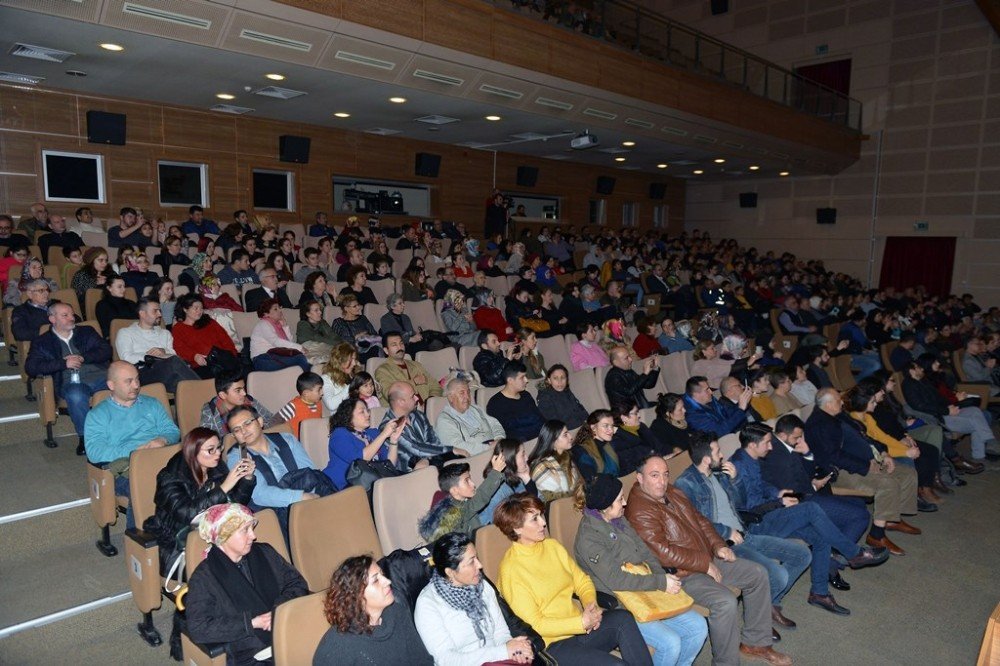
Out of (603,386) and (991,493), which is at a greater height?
(603,386)

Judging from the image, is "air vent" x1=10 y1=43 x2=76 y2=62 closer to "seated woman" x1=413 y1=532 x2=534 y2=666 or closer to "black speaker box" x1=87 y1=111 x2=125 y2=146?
"black speaker box" x1=87 y1=111 x2=125 y2=146

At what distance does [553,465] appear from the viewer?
3.78 m

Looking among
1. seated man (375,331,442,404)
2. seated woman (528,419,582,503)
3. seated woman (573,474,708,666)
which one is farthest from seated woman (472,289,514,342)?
seated woman (573,474,708,666)

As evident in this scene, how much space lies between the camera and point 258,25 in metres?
6.29

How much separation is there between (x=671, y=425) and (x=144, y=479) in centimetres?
345

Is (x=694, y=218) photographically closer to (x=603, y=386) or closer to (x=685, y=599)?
(x=603, y=386)

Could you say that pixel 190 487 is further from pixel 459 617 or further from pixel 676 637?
pixel 676 637

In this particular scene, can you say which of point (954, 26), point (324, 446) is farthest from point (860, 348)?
point (954, 26)

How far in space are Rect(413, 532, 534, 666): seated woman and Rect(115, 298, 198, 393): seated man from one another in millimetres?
3105

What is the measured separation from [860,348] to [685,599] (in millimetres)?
7321

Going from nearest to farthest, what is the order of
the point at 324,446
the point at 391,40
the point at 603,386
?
the point at 324,446 → the point at 603,386 → the point at 391,40

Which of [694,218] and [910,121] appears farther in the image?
[694,218]

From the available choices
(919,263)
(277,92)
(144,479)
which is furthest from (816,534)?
(919,263)

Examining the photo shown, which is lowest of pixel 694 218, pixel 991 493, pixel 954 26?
pixel 991 493
